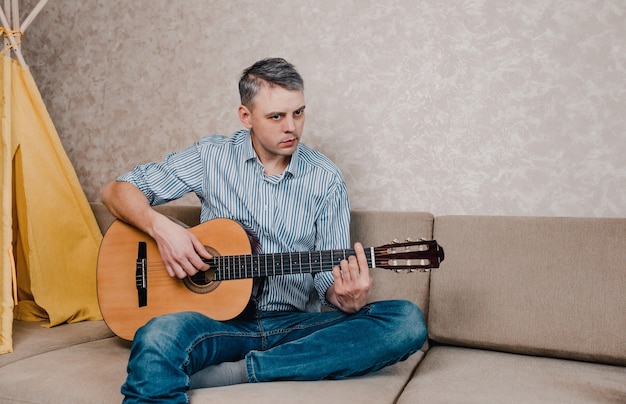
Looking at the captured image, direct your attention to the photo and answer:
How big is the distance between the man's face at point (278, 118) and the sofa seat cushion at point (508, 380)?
712 millimetres

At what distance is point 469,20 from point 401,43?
227 mm

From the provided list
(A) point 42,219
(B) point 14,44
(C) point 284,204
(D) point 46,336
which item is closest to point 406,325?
(C) point 284,204

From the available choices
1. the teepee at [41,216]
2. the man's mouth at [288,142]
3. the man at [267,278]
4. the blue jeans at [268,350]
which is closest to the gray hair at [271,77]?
the man at [267,278]

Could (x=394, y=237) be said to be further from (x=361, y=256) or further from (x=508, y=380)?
(x=508, y=380)

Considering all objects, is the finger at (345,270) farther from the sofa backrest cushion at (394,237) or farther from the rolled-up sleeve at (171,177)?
the rolled-up sleeve at (171,177)

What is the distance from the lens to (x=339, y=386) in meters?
1.34

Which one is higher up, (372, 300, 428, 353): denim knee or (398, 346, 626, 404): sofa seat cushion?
(372, 300, 428, 353): denim knee

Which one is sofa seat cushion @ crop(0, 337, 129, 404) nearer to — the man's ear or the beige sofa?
the beige sofa

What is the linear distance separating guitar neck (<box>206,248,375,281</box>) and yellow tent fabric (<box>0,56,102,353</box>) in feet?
2.42

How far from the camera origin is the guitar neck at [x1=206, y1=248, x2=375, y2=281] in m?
1.45

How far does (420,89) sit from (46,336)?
142cm

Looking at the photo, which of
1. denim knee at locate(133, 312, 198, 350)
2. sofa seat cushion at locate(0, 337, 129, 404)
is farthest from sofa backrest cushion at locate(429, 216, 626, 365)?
sofa seat cushion at locate(0, 337, 129, 404)

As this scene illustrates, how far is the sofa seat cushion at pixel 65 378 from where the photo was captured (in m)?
1.36

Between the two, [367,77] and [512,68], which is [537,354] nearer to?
[512,68]
